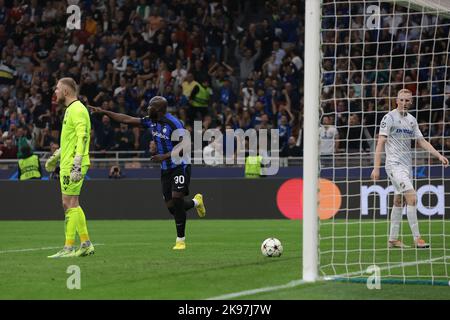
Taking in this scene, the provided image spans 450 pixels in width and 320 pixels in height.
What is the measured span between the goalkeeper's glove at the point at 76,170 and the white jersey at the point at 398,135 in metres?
4.17

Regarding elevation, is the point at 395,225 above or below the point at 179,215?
below

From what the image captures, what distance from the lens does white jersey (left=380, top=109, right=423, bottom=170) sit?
13.0 m

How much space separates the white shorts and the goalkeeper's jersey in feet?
13.8

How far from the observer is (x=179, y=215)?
1286cm

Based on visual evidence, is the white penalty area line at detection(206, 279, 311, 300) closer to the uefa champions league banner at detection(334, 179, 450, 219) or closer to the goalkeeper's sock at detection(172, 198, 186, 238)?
the goalkeeper's sock at detection(172, 198, 186, 238)

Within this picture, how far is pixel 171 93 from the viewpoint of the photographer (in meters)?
25.8

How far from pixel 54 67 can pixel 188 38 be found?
3.97 metres

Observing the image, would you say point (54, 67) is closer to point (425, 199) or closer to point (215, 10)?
point (215, 10)

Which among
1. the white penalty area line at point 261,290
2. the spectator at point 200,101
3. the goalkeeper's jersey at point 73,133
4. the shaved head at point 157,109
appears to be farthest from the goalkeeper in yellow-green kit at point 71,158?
the spectator at point 200,101

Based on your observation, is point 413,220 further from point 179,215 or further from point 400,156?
point 179,215

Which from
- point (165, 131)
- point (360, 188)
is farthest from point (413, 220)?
point (360, 188)

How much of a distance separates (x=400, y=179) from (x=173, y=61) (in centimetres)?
1430

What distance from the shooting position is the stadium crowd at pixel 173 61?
79.6ft
